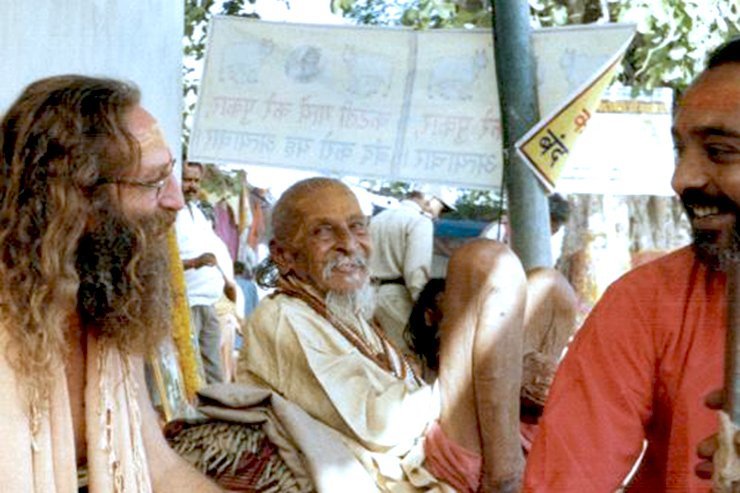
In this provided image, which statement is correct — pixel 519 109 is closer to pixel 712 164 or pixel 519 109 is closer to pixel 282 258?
pixel 282 258

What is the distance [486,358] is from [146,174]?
1501 millimetres

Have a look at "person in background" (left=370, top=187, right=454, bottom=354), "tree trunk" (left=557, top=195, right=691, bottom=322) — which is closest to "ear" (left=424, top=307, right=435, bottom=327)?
"person in background" (left=370, top=187, right=454, bottom=354)

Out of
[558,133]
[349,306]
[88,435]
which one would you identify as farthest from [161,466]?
[558,133]

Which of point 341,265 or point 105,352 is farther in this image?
point 341,265

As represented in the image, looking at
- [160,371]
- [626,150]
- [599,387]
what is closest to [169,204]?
[599,387]

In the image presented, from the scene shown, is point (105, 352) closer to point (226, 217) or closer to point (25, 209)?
point (25, 209)

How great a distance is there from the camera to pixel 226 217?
16531 mm

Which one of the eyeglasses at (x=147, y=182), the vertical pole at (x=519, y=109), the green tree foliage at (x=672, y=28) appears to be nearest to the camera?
the eyeglasses at (x=147, y=182)

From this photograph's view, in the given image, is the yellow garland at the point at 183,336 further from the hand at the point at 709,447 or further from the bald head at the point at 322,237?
the hand at the point at 709,447

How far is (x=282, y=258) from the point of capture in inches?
207

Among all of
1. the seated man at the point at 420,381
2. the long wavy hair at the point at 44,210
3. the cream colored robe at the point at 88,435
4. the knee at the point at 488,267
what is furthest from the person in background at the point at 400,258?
the long wavy hair at the point at 44,210

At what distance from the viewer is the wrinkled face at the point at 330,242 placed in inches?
202

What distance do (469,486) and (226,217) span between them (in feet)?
39.8

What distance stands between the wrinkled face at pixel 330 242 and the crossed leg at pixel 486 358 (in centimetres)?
50
